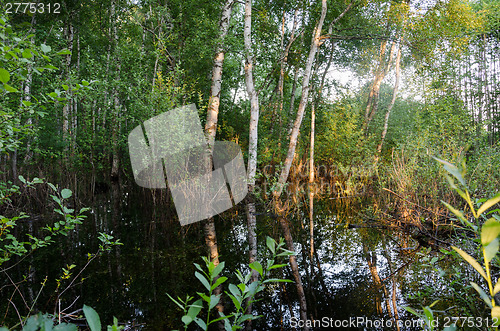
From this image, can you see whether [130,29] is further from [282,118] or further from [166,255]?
[166,255]

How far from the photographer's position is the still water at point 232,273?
224 centimetres

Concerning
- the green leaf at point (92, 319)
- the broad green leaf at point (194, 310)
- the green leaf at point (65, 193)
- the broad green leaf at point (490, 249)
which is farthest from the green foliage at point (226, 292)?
the green leaf at point (65, 193)

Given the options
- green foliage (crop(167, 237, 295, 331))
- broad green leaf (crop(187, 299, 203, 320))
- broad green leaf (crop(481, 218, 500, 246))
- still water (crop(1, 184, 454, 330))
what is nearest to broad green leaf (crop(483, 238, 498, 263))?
broad green leaf (crop(481, 218, 500, 246))

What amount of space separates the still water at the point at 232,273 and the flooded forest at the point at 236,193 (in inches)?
0.9

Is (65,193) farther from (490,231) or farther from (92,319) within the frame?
(490,231)

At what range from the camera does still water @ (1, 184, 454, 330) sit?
2.24 metres

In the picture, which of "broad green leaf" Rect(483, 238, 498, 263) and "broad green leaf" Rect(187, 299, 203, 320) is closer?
"broad green leaf" Rect(483, 238, 498, 263)

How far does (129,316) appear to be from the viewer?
221 centimetres

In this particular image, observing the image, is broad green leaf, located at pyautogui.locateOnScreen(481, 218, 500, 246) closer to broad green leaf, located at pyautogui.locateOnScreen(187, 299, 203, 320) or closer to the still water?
broad green leaf, located at pyautogui.locateOnScreen(187, 299, 203, 320)

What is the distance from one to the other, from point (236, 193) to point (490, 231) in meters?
7.06

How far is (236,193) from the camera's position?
743 centimetres

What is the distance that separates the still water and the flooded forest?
2cm

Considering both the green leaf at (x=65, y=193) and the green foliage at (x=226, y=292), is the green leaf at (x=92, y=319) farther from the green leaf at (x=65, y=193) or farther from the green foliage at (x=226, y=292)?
the green leaf at (x=65, y=193)

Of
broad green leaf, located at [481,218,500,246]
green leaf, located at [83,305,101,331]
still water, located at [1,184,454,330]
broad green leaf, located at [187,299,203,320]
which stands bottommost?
still water, located at [1,184,454,330]
